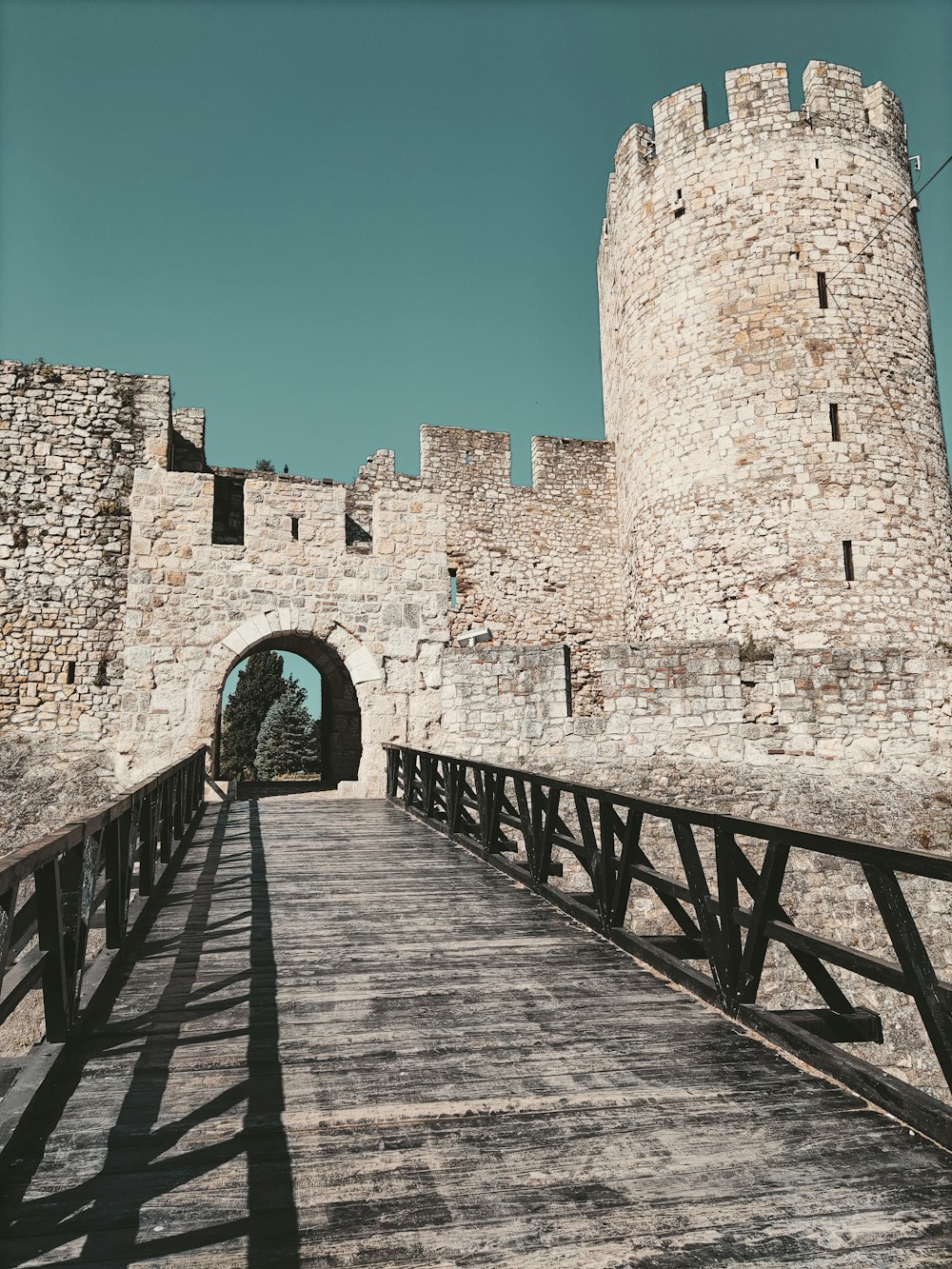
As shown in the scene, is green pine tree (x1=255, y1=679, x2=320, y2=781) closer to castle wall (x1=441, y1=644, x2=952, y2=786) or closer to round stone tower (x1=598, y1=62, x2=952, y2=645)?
round stone tower (x1=598, y1=62, x2=952, y2=645)

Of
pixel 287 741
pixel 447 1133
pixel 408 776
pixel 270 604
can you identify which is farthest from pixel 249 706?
pixel 447 1133

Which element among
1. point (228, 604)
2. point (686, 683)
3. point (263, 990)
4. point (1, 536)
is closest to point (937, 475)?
point (686, 683)

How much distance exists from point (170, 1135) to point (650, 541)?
1194 cm

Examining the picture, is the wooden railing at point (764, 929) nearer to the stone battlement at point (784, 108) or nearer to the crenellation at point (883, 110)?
the stone battlement at point (784, 108)

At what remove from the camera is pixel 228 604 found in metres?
9.58

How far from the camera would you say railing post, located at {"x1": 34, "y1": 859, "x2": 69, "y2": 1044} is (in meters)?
2.54

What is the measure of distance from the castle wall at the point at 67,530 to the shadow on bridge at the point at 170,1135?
8.06m

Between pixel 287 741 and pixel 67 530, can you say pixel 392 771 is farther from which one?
pixel 287 741

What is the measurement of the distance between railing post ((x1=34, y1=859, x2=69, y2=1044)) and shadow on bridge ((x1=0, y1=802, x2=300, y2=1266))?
203 millimetres

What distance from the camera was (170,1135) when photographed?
2.22 metres

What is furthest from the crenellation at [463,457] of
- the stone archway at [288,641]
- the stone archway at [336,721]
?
the stone archway at [288,641]

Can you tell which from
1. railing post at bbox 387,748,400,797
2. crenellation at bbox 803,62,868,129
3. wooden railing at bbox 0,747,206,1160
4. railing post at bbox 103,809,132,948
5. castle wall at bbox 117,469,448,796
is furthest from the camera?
crenellation at bbox 803,62,868,129

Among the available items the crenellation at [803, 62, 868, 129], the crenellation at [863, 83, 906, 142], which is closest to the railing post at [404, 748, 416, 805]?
the crenellation at [803, 62, 868, 129]

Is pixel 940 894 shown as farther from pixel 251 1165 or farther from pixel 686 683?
pixel 251 1165
